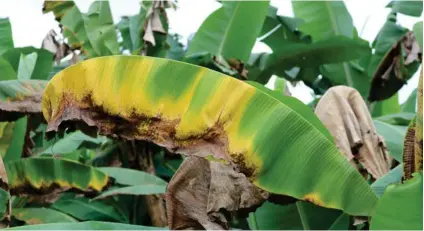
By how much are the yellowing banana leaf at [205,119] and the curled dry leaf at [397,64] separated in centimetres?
166

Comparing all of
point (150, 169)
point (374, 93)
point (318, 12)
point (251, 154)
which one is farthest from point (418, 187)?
point (318, 12)

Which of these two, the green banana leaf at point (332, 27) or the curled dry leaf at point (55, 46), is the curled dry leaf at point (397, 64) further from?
the curled dry leaf at point (55, 46)

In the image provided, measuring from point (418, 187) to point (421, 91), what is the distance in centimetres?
41

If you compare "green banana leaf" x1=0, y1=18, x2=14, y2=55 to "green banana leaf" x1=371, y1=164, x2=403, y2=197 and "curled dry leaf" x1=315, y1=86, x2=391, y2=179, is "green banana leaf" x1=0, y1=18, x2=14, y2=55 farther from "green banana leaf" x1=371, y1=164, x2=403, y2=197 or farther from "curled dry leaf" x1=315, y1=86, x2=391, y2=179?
"green banana leaf" x1=371, y1=164, x2=403, y2=197

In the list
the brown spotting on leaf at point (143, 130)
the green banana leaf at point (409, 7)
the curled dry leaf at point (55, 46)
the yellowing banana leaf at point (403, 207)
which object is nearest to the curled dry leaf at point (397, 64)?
the green banana leaf at point (409, 7)

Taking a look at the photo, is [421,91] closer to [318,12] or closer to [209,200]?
[209,200]

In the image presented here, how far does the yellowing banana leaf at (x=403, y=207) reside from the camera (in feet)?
3.21

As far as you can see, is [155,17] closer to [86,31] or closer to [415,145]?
[86,31]

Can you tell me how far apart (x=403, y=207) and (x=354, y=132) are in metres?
1.03

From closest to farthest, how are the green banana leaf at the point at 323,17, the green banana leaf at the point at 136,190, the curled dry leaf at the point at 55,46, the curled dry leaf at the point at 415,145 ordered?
the curled dry leaf at the point at 415,145
the green banana leaf at the point at 136,190
the curled dry leaf at the point at 55,46
the green banana leaf at the point at 323,17

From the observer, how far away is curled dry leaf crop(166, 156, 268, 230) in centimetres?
143

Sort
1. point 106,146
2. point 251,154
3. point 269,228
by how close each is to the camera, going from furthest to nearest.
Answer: point 106,146 < point 269,228 < point 251,154

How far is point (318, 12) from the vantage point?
3771 mm

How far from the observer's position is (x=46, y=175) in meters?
2.28
